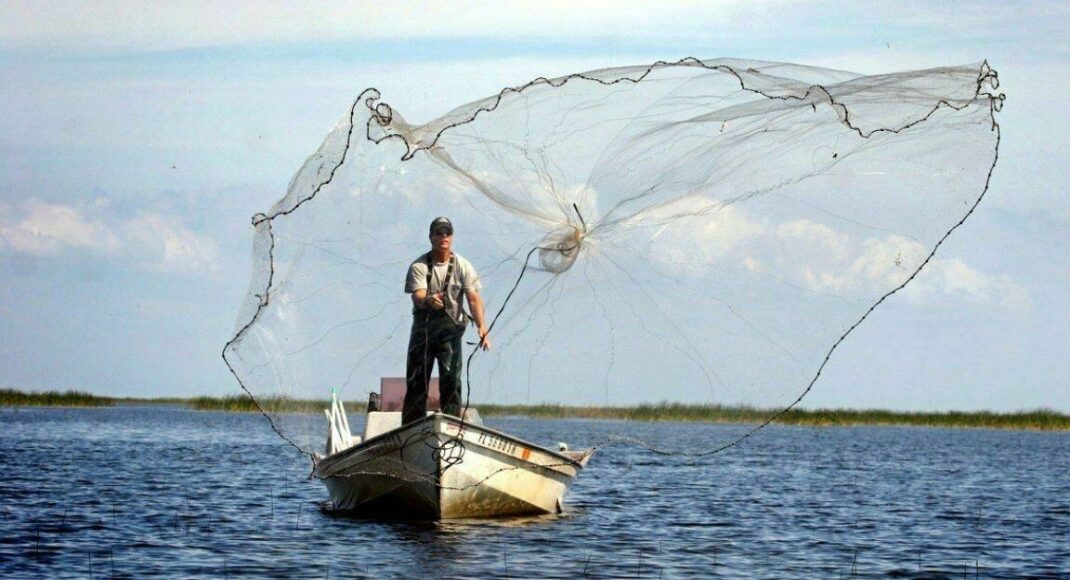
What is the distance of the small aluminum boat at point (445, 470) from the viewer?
17.1 m

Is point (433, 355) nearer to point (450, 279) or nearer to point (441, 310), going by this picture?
point (441, 310)

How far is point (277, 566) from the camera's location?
1570 cm

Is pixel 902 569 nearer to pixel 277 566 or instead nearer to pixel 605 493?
pixel 277 566

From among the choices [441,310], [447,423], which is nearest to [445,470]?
[447,423]

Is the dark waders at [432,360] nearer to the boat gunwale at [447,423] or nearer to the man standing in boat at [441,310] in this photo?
the man standing in boat at [441,310]

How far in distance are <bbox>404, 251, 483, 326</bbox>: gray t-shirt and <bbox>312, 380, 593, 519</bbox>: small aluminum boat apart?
4.57 feet

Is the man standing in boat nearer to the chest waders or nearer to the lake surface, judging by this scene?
the chest waders

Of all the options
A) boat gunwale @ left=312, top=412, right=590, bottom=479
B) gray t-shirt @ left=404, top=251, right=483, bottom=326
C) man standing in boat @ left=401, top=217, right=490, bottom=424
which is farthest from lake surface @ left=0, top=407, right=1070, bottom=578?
gray t-shirt @ left=404, top=251, right=483, bottom=326

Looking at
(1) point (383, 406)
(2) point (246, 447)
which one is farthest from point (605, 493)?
(2) point (246, 447)

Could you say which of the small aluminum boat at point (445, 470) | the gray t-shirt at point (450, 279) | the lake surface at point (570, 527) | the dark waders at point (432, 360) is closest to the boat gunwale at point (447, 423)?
the small aluminum boat at point (445, 470)

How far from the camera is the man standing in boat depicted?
1581cm

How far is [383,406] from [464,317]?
4.19 m

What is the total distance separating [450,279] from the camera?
1598 centimetres

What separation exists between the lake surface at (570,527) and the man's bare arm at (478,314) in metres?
2.18
